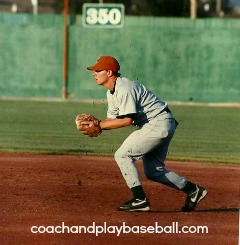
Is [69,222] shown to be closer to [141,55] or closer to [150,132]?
[150,132]

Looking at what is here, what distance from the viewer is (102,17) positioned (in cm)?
3112

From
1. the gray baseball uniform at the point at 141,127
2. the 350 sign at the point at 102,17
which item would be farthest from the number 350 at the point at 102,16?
the gray baseball uniform at the point at 141,127

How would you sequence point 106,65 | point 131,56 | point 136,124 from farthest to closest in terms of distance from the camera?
point 131,56
point 136,124
point 106,65

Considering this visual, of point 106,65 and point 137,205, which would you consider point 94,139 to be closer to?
point 137,205

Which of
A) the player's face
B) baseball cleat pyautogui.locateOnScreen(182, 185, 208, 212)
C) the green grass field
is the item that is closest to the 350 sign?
the green grass field

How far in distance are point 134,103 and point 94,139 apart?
30.7 feet

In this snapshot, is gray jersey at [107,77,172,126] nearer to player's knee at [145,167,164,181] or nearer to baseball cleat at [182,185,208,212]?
player's knee at [145,167,164,181]

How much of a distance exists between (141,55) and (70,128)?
11.4m

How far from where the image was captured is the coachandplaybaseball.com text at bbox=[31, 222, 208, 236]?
29.2ft

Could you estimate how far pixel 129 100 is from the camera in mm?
9398

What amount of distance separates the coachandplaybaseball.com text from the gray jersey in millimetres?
1123

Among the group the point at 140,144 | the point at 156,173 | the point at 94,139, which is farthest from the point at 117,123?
the point at 94,139

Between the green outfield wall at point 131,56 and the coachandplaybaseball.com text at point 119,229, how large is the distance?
22.1 metres

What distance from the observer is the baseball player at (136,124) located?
9.45 meters
